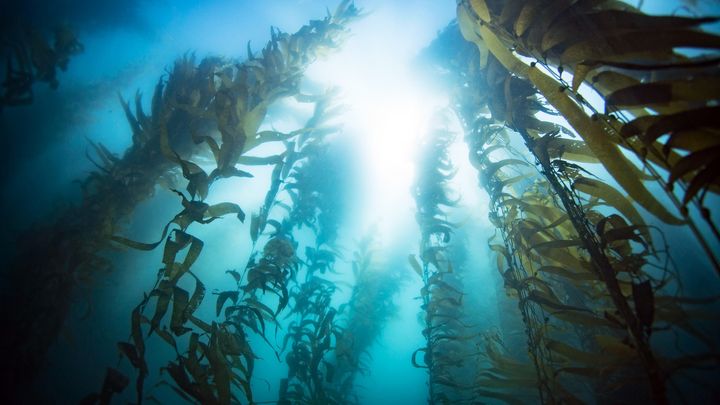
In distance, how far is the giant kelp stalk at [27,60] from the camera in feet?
9.78

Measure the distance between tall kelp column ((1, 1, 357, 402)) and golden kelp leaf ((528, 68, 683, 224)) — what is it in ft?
6.16

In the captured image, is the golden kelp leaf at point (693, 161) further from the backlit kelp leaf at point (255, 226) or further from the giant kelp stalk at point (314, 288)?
the giant kelp stalk at point (314, 288)

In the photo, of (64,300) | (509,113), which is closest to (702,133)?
(509,113)

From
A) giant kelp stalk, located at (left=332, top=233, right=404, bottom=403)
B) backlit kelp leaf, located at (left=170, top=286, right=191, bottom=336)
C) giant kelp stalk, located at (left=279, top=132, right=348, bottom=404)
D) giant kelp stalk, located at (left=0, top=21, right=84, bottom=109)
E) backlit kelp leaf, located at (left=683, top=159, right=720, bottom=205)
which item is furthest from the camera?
giant kelp stalk, located at (left=332, top=233, right=404, bottom=403)

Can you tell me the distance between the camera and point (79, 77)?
378cm

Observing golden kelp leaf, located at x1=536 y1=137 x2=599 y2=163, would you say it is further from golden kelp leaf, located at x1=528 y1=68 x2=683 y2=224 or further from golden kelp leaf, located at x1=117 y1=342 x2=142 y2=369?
golden kelp leaf, located at x1=117 y1=342 x2=142 y2=369

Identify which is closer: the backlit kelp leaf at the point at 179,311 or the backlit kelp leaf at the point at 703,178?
the backlit kelp leaf at the point at 703,178

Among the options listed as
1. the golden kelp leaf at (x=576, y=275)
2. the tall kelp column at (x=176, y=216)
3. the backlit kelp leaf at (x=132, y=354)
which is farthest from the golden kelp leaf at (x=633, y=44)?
the backlit kelp leaf at (x=132, y=354)

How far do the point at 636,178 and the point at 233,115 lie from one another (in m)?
2.50

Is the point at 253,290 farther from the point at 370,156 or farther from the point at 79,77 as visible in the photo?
the point at 370,156

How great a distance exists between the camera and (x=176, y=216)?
159 centimetres

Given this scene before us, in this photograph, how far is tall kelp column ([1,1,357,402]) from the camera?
1595mm

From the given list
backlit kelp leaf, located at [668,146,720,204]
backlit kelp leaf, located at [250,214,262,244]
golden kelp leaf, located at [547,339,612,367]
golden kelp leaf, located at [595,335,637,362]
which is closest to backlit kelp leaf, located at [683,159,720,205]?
backlit kelp leaf, located at [668,146,720,204]

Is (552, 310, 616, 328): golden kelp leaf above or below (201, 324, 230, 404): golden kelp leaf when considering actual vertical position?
above
